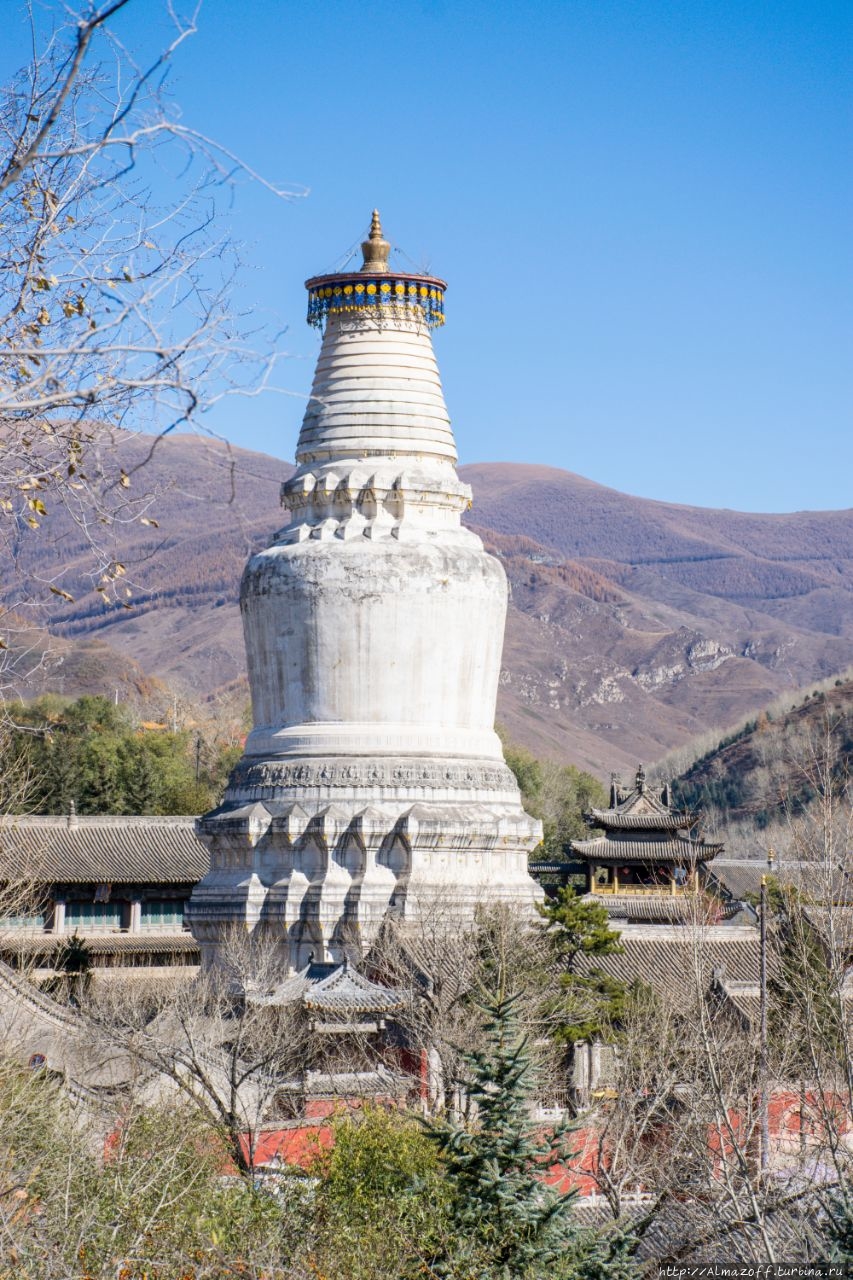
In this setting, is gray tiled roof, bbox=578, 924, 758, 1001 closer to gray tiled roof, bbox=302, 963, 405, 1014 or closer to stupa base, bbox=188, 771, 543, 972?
stupa base, bbox=188, 771, 543, 972

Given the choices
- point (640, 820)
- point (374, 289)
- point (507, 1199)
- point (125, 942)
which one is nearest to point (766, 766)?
point (640, 820)

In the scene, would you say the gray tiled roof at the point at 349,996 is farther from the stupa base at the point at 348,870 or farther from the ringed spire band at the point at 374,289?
the ringed spire band at the point at 374,289

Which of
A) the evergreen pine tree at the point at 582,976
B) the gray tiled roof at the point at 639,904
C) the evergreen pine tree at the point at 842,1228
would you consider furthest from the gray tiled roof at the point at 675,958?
the evergreen pine tree at the point at 842,1228

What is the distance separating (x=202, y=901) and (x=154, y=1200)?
62.0 feet

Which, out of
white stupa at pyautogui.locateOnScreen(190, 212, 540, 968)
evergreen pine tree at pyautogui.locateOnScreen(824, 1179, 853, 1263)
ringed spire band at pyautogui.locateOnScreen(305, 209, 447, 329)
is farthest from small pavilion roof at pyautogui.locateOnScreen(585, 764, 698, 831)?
evergreen pine tree at pyautogui.locateOnScreen(824, 1179, 853, 1263)

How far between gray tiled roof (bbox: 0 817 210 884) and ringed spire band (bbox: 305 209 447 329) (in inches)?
569

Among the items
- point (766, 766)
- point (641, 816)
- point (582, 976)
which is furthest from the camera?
point (766, 766)

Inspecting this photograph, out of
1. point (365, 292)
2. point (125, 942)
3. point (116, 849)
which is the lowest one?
point (125, 942)

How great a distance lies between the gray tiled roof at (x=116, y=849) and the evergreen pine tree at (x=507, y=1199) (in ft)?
95.5

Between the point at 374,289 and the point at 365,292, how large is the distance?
18cm

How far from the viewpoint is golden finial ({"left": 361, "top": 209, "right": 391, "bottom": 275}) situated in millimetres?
36688

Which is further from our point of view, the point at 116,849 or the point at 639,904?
the point at 639,904

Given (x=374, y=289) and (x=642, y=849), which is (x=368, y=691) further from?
(x=642, y=849)

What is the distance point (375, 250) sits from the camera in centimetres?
3669
